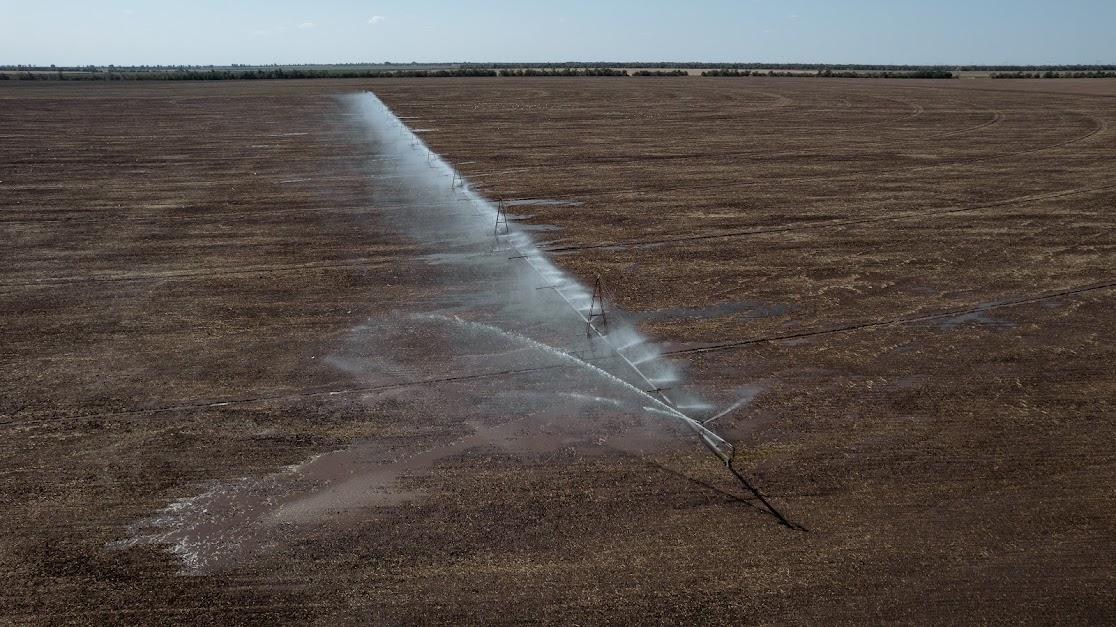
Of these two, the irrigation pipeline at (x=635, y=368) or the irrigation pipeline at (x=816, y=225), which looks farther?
the irrigation pipeline at (x=816, y=225)

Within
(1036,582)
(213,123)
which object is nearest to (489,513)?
(1036,582)

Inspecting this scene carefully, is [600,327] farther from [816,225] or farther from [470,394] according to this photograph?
[816,225]

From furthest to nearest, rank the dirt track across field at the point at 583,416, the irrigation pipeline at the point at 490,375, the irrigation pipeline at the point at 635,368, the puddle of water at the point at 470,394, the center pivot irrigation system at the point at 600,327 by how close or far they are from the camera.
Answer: the irrigation pipeline at the point at 490,375, the irrigation pipeline at the point at 635,368, the center pivot irrigation system at the point at 600,327, the puddle of water at the point at 470,394, the dirt track across field at the point at 583,416

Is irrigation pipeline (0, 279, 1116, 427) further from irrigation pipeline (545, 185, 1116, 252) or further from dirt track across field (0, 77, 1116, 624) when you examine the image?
irrigation pipeline (545, 185, 1116, 252)

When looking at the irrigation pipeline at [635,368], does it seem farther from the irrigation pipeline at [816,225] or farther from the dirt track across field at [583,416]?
the irrigation pipeline at [816,225]

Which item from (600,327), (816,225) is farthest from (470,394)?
(816,225)

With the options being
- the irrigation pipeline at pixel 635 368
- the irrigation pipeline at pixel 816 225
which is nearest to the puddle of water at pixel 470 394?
the irrigation pipeline at pixel 635 368
